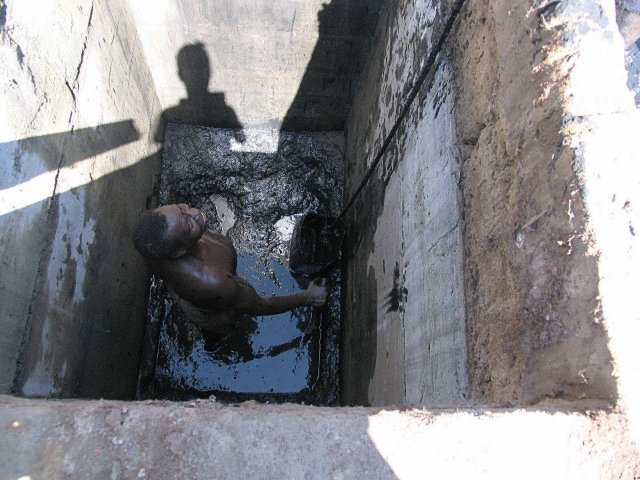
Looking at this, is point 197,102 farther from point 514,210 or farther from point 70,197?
point 514,210

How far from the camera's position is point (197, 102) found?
3963mm

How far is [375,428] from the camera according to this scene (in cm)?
121

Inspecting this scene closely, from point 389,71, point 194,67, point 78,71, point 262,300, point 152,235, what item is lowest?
point 262,300

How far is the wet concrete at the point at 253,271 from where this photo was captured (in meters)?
3.47

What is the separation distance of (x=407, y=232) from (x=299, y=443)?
1366mm

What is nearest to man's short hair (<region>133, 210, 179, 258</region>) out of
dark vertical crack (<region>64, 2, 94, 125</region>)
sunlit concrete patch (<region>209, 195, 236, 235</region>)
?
dark vertical crack (<region>64, 2, 94, 125</region>)

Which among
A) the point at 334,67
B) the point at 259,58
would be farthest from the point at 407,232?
the point at 259,58

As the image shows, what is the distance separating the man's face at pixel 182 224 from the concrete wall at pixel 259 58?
5.86ft

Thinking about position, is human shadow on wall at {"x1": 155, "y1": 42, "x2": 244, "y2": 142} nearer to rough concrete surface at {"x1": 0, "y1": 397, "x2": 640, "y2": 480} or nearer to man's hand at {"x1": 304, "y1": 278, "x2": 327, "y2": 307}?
man's hand at {"x1": 304, "y1": 278, "x2": 327, "y2": 307}

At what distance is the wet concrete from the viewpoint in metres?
3.47

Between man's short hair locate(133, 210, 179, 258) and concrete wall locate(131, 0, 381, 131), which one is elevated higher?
concrete wall locate(131, 0, 381, 131)

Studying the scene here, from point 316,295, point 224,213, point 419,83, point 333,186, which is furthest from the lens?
point 333,186

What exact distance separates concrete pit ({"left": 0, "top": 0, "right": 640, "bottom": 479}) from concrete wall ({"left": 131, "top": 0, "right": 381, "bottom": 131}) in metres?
0.02

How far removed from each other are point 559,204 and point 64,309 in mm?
2148
